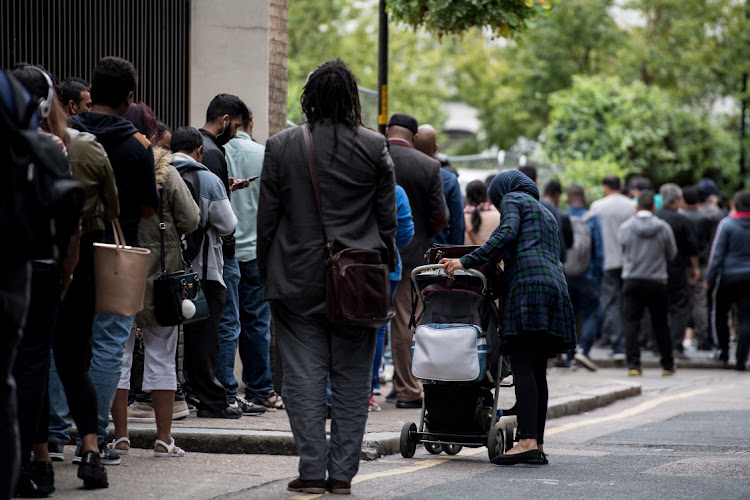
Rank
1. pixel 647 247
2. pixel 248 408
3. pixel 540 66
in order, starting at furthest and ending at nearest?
pixel 540 66
pixel 647 247
pixel 248 408

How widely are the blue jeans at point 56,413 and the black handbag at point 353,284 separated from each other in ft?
5.57

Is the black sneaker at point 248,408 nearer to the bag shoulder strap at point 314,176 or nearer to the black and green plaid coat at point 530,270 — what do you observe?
the black and green plaid coat at point 530,270

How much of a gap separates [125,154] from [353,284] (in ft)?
4.58

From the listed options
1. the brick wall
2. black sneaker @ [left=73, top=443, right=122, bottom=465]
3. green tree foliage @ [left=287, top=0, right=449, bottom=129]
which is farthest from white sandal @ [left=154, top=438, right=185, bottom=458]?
green tree foliage @ [left=287, top=0, right=449, bottom=129]

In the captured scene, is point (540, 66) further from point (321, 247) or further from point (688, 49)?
point (321, 247)

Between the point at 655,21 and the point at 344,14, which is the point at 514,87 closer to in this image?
the point at 655,21

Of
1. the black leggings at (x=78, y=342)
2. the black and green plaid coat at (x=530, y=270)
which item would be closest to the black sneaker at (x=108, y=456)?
the black leggings at (x=78, y=342)

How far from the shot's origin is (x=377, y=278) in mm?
5922

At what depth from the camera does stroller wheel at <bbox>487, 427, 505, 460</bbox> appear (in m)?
7.37

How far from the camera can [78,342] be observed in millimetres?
5902

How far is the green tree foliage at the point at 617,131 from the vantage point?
29.0 meters

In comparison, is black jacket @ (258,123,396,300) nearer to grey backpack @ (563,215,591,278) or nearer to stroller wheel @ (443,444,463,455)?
stroller wheel @ (443,444,463,455)

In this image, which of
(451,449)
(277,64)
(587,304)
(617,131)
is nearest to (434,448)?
(451,449)

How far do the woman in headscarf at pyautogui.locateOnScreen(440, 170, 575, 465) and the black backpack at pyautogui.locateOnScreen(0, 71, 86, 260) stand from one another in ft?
10.3
